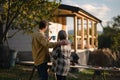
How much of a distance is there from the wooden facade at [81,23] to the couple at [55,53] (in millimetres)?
11931

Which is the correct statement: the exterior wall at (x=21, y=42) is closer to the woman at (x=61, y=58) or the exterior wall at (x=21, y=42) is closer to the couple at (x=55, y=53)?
the couple at (x=55, y=53)

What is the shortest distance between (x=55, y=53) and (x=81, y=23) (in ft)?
53.1

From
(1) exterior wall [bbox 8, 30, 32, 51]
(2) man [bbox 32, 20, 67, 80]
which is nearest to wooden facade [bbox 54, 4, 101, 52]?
(1) exterior wall [bbox 8, 30, 32, 51]

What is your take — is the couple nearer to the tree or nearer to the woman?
the woman

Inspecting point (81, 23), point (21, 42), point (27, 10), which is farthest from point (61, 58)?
point (81, 23)

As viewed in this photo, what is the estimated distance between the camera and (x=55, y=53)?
399 inches

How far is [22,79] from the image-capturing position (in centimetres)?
1523

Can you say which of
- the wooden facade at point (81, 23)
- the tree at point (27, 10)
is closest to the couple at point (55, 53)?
the tree at point (27, 10)

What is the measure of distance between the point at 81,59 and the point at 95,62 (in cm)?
217

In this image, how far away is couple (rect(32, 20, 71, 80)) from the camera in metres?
10.1

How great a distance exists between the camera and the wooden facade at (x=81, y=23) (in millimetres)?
22734

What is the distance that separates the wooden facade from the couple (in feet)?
39.1

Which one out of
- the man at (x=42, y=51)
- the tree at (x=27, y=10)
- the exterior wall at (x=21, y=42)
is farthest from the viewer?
the exterior wall at (x=21, y=42)

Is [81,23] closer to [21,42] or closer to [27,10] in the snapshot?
[21,42]
